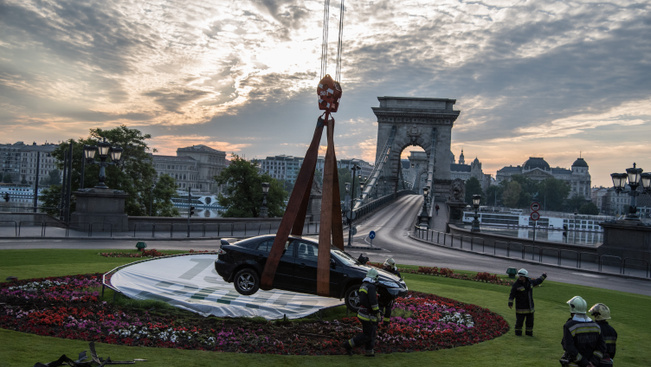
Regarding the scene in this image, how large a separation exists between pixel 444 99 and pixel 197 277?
8296 cm

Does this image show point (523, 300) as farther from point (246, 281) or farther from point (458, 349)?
point (246, 281)

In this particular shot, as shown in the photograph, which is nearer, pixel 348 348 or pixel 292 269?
pixel 348 348

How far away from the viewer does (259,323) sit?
38.4 ft

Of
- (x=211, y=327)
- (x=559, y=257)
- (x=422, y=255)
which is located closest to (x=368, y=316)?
(x=211, y=327)

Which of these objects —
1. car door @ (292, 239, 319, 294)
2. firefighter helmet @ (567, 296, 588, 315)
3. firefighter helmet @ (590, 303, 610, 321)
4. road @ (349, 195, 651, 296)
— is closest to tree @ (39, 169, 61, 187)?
road @ (349, 195, 651, 296)

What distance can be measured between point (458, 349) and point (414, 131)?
82.5 meters

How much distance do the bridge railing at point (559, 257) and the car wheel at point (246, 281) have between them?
21.1 m

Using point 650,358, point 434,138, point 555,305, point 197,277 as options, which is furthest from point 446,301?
point 434,138

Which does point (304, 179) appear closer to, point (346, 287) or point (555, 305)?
point (346, 287)

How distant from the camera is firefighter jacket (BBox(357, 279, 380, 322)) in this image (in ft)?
32.4

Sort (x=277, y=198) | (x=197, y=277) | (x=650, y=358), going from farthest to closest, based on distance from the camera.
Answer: (x=277, y=198)
(x=197, y=277)
(x=650, y=358)

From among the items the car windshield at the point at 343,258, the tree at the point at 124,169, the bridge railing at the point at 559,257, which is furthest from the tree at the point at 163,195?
the car windshield at the point at 343,258

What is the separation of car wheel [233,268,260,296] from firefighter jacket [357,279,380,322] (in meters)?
3.53

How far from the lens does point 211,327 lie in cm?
1127
